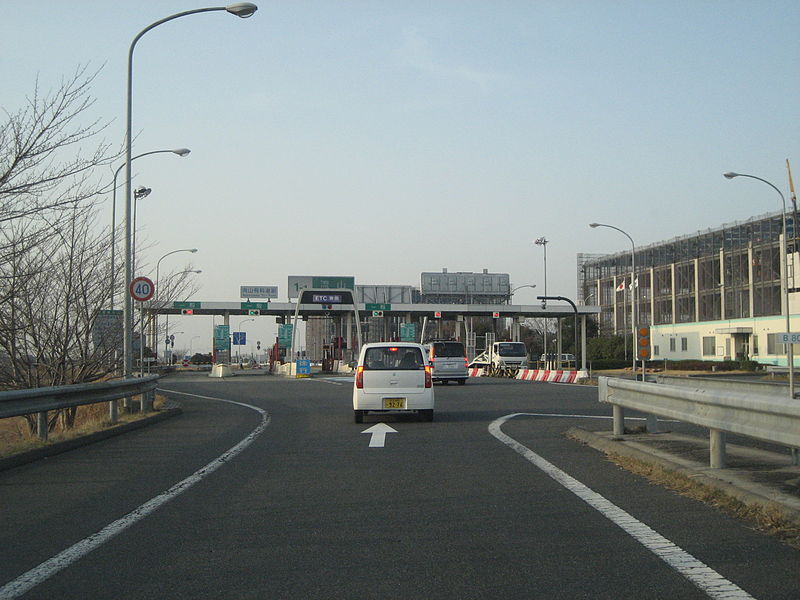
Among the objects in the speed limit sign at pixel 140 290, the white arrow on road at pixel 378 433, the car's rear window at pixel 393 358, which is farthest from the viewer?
the speed limit sign at pixel 140 290

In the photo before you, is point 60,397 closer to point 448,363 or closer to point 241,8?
point 241,8

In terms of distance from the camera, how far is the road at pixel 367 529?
521 centimetres

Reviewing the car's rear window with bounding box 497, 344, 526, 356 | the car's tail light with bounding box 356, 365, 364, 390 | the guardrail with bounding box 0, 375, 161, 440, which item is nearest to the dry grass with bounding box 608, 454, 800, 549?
the car's tail light with bounding box 356, 365, 364, 390

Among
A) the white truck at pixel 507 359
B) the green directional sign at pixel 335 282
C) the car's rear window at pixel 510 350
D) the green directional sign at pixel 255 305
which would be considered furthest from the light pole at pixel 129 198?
the green directional sign at pixel 335 282

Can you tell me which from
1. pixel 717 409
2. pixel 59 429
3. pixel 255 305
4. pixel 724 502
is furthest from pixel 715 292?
pixel 724 502

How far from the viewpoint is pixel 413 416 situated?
19.0 metres

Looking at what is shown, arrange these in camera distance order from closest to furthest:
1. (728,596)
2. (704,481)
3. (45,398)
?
(728,596) → (704,481) → (45,398)

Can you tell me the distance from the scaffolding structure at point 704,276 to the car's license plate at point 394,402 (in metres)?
43.8

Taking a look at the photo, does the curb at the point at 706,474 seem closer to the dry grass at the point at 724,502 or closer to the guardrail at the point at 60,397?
the dry grass at the point at 724,502

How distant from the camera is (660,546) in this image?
6098 millimetres

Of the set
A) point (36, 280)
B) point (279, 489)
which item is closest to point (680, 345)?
point (36, 280)

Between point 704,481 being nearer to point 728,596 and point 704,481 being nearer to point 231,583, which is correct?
point 728,596

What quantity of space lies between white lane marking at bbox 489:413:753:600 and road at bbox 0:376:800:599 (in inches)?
0.8

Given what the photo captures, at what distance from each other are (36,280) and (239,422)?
5.13 meters
